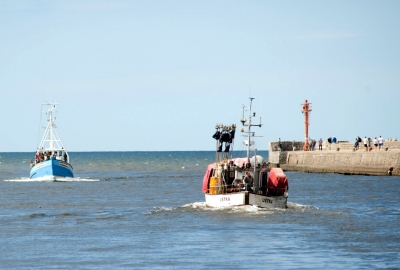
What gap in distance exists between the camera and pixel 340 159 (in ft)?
240

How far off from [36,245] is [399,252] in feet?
35.2

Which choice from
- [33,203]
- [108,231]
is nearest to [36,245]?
[108,231]

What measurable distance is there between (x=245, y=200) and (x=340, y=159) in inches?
1597

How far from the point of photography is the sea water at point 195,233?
22625 millimetres

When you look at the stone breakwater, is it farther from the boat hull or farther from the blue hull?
the boat hull

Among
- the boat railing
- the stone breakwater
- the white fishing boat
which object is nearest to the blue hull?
the stone breakwater

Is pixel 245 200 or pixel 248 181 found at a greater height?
pixel 248 181

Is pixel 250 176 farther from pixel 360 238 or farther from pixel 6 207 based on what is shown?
pixel 6 207

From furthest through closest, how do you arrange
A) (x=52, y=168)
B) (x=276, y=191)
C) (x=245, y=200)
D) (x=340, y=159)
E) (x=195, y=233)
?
1. (x=340, y=159)
2. (x=52, y=168)
3. (x=276, y=191)
4. (x=245, y=200)
5. (x=195, y=233)

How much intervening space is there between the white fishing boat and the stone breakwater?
28.1 m

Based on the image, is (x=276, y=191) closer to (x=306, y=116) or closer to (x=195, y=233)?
(x=195, y=233)

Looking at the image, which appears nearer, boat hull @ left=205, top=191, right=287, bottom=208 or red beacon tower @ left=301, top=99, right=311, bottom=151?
boat hull @ left=205, top=191, right=287, bottom=208

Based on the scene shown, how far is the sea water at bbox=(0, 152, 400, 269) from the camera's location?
22.6 meters

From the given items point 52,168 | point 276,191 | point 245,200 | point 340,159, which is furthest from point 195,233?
point 340,159
